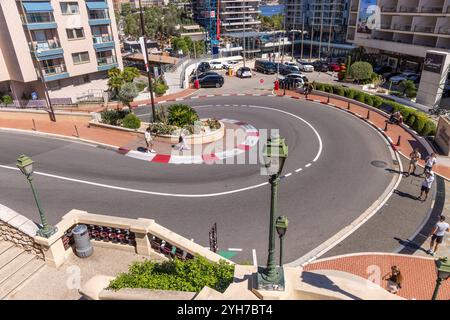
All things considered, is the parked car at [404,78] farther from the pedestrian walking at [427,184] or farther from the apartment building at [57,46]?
the apartment building at [57,46]

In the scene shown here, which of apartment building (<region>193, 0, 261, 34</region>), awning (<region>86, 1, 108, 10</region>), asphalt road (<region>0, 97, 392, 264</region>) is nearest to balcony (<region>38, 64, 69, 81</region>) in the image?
awning (<region>86, 1, 108, 10</region>)

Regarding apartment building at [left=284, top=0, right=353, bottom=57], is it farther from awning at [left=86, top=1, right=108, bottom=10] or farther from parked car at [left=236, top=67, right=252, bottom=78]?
awning at [left=86, top=1, right=108, bottom=10]

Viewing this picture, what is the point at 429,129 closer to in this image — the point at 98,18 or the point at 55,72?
the point at 55,72

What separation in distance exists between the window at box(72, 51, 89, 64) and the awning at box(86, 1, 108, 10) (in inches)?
217

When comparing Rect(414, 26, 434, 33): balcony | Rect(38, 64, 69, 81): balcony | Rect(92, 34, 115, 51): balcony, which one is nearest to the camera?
Rect(38, 64, 69, 81): balcony

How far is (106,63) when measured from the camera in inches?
1688

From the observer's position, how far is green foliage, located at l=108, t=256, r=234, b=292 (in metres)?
7.75

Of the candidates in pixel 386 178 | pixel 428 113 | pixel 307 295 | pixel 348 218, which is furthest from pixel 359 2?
pixel 307 295

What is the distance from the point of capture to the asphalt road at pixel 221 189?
1339 centimetres

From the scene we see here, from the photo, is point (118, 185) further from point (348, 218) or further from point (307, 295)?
point (307, 295)

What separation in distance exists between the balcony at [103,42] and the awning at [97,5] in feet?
11.2

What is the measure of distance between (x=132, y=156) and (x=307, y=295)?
1624cm

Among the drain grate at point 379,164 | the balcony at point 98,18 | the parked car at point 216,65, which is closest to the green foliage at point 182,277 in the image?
the drain grate at point 379,164

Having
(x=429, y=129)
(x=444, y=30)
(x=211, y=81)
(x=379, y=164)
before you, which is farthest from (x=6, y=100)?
(x=444, y=30)
